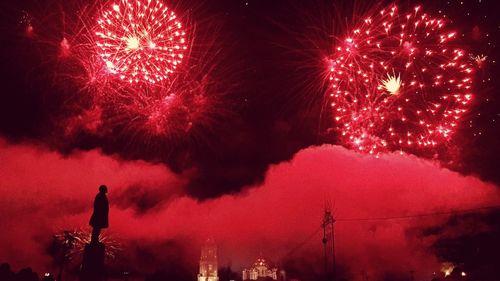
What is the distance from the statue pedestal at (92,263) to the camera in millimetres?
8164

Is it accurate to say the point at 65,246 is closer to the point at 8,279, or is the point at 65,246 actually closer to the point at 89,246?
the point at 8,279

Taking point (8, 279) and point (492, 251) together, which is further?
point (492, 251)

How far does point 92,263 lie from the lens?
324 inches

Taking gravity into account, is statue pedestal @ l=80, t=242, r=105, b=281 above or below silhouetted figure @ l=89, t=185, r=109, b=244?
below

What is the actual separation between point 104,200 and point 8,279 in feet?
23.7

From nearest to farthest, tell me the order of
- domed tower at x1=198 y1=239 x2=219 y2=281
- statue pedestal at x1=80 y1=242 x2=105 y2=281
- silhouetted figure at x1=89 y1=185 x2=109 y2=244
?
statue pedestal at x1=80 y1=242 x2=105 y2=281 → silhouetted figure at x1=89 y1=185 x2=109 y2=244 → domed tower at x1=198 y1=239 x2=219 y2=281

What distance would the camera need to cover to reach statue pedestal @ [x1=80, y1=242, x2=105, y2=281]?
321 inches

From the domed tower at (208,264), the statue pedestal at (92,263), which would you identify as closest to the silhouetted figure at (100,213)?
the statue pedestal at (92,263)

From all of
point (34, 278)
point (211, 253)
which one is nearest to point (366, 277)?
point (34, 278)

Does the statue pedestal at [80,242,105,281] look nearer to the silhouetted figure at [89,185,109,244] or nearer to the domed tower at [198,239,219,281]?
the silhouetted figure at [89,185,109,244]

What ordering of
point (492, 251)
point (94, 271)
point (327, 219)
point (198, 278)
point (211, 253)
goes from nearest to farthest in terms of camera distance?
1. point (94, 271)
2. point (492, 251)
3. point (327, 219)
4. point (198, 278)
5. point (211, 253)

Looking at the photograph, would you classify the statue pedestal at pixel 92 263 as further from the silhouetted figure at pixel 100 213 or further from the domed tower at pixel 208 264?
the domed tower at pixel 208 264

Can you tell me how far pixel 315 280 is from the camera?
83.7 m

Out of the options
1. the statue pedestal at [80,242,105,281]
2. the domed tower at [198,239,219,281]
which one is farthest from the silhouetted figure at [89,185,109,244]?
the domed tower at [198,239,219,281]
